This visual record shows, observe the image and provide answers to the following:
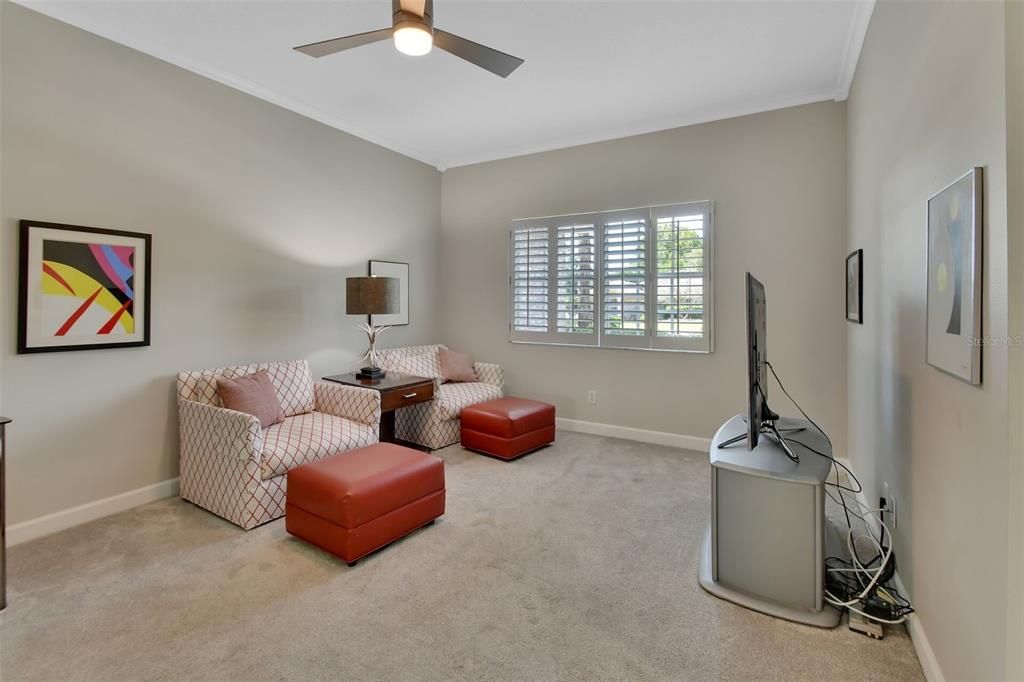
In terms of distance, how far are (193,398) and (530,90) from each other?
3251 millimetres

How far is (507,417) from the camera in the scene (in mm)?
4027

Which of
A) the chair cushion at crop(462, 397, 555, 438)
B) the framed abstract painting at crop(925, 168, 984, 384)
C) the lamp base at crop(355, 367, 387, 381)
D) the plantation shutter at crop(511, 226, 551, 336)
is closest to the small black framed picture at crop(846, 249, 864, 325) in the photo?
the framed abstract painting at crop(925, 168, 984, 384)

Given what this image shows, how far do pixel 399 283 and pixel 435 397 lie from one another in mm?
1199

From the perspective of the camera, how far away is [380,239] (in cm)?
488

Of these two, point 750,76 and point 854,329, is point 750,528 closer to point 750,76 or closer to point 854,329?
point 854,329

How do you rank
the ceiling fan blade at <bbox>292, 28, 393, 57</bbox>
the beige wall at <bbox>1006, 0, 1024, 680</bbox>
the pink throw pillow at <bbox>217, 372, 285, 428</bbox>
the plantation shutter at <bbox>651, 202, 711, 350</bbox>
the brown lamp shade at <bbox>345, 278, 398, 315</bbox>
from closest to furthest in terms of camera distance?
the beige wall at <bbox>1006, 0, 1024, 680</bbox>
the ceiling fan blade at <bbox>292, 28, 393, 57</bbox>
the pink throw pillow at <bbox>217, 372, 285, 428</bbox>
the brown lamp shade at <bbox>345, 278, 398, 315</bbox>
the plantation shutter at <bbox>651, 202, 711, 350</bbox>

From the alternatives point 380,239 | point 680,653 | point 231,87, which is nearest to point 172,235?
point 231,87

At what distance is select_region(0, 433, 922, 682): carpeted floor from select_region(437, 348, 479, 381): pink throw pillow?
79.6 inches

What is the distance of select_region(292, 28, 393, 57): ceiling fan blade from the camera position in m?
2.23

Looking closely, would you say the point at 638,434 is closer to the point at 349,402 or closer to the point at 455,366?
the point at 455,366

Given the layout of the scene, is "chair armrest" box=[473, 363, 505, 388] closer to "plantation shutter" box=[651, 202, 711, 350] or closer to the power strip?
"plantation shutter" box=[651, 202, 711, 350]

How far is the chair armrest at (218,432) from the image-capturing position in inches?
109

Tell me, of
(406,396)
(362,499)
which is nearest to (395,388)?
(406,396)

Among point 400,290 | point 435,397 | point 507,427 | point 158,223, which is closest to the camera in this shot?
point 158,223
